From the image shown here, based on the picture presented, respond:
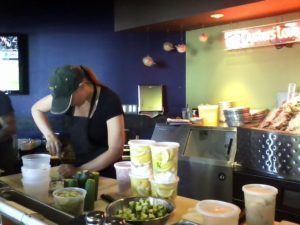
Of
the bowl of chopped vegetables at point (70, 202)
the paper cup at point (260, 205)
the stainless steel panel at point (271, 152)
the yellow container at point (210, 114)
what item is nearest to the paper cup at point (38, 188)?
the bowl of chopped vegetables at point (70, 202)

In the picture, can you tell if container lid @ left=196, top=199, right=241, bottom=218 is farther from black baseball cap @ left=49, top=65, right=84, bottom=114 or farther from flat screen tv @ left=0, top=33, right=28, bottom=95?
flat screen tv @ left=0, top=33, right=28, bottom=95

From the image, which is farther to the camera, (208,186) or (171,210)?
(208,186)

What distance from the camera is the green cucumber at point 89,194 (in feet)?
4.84

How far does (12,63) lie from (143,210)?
13.4 feet

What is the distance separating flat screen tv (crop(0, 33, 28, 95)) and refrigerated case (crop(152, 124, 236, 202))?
2.36 metres

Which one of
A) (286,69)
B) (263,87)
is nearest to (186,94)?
(263,87)

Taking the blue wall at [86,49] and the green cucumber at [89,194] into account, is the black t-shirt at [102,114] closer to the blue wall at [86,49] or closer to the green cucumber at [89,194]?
the green cucumber at [89,194]

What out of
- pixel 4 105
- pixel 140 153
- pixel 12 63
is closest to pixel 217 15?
pixel 4 105

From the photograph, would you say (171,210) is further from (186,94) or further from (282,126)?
(186,94)

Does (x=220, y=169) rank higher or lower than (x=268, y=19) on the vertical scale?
lower

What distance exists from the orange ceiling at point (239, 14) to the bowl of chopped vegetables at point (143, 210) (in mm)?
2317

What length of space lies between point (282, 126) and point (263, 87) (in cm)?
146

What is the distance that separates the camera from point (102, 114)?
220cm

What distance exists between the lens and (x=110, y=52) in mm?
4871
